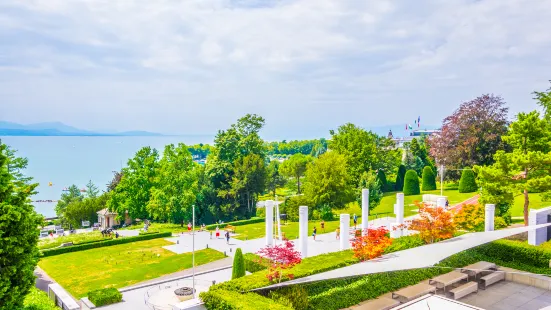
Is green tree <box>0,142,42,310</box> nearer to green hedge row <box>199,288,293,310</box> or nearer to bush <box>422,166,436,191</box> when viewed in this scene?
green hedge row <box>199,288,293,310</box>

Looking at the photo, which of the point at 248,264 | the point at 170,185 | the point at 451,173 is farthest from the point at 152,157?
the point at 451,173

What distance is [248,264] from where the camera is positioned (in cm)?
1941

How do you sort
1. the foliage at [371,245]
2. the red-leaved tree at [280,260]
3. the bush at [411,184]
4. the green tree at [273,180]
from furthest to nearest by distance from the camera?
the green tree at [273,180] → the bush at [411,184] → the foliage at [371,245] → the red-leaved tree at [280,260]

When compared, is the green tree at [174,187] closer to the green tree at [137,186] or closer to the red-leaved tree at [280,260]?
the green tree at [137,186]

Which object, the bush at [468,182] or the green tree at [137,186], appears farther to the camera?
the green tree at [137,186]

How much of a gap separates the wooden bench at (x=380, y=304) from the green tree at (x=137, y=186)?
3349 centimetres

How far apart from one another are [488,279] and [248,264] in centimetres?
1032

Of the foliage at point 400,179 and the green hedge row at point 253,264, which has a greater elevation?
the foliage at point 400,179

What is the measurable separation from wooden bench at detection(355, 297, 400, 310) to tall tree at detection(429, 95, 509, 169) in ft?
102

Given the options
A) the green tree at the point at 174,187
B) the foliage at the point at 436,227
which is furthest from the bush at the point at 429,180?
the foliage at the point at 436,227

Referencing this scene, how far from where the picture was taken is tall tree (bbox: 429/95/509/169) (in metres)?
40.7

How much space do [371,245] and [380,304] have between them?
2.73 metres

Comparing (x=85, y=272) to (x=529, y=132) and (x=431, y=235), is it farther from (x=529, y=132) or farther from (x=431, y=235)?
(x=529, y=132)

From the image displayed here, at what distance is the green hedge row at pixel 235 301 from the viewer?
38.5 ft
